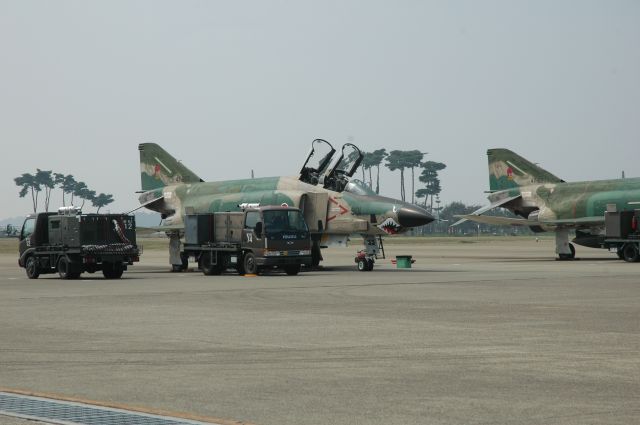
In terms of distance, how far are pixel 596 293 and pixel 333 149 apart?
1756cm

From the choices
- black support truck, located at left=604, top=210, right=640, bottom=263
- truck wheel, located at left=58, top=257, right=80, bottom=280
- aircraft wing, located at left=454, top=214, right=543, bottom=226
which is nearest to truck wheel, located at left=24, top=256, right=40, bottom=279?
truck wheel, located at left=58, top=257, right=80, bottom=280

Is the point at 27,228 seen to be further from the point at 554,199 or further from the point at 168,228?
the point at 554,199

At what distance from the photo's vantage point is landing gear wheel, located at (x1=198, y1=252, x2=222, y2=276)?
34469 millimetres

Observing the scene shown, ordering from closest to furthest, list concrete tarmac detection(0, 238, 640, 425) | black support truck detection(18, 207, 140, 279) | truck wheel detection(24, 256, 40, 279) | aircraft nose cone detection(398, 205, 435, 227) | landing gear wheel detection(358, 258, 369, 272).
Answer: concrete tarmac detection(0, 238, 640, 425) < black support truck detection(18, 207, 140, 279) < truck wheel detection(24, 256, 40, 279) < aircraft nose cone detection(398, 205, 435, 227) < landing gear wheel detection(358, 258, 369, 272)

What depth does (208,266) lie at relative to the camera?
1366 inches

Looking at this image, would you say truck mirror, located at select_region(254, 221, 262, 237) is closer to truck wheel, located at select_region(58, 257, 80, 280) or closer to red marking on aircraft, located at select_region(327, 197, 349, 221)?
red marking on aircraft, located at select_region(327, 197, 349, 221)

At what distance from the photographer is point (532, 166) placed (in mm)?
51531

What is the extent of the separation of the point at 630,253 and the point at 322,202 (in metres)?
13.1

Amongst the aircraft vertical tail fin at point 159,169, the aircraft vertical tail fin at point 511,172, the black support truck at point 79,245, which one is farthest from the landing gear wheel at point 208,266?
the aircraft vertical tail fin at point 511,172

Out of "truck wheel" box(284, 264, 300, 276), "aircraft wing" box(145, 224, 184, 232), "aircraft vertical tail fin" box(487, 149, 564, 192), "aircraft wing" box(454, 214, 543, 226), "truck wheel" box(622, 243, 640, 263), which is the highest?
"aircraft vertical tail fin" box(487, 149, 564, 192)

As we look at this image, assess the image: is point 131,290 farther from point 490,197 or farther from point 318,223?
point 490,197

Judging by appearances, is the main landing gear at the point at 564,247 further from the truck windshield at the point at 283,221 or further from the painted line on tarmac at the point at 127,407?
the painted line on tarmac at the point at 127,407

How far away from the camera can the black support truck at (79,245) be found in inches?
1270

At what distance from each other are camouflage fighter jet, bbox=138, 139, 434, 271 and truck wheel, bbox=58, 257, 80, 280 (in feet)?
21.1
